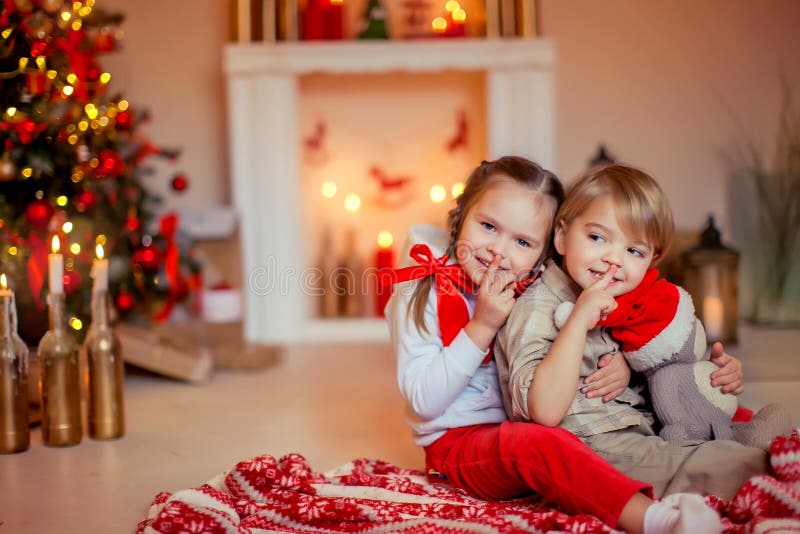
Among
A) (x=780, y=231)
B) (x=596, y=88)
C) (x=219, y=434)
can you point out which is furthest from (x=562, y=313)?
(x=596, y=88)

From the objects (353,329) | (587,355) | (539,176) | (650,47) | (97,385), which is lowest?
(353,329)

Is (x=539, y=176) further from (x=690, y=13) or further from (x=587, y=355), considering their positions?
(x=690, y=13)

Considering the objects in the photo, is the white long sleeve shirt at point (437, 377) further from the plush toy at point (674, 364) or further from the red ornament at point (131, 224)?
the red ornament at point (131, 224)

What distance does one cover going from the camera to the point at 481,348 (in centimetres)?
141

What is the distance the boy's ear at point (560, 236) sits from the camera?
4.61 ft

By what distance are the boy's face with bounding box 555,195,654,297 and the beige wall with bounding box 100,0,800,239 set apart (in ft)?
6.59

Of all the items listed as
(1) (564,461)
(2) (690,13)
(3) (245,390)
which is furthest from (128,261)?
(2) (690,13)

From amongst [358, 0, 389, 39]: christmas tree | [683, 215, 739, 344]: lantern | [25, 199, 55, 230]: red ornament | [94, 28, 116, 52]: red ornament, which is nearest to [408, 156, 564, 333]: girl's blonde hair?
[25, 199, 55, 230]: red ornament

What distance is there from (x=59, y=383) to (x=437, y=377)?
2.81ft

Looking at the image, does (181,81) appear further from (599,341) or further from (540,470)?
(540,470)

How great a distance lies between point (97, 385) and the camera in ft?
6.11

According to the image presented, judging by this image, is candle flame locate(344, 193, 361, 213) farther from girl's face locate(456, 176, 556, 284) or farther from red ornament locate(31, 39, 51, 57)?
girl's face locate(456, 176, 556, 284)

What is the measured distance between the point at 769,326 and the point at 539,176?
140 centimetres

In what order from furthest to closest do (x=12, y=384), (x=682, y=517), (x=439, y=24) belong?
1. (x=439, y=24)
2. (x=12, y=384)
3. (x=682, y=517)
